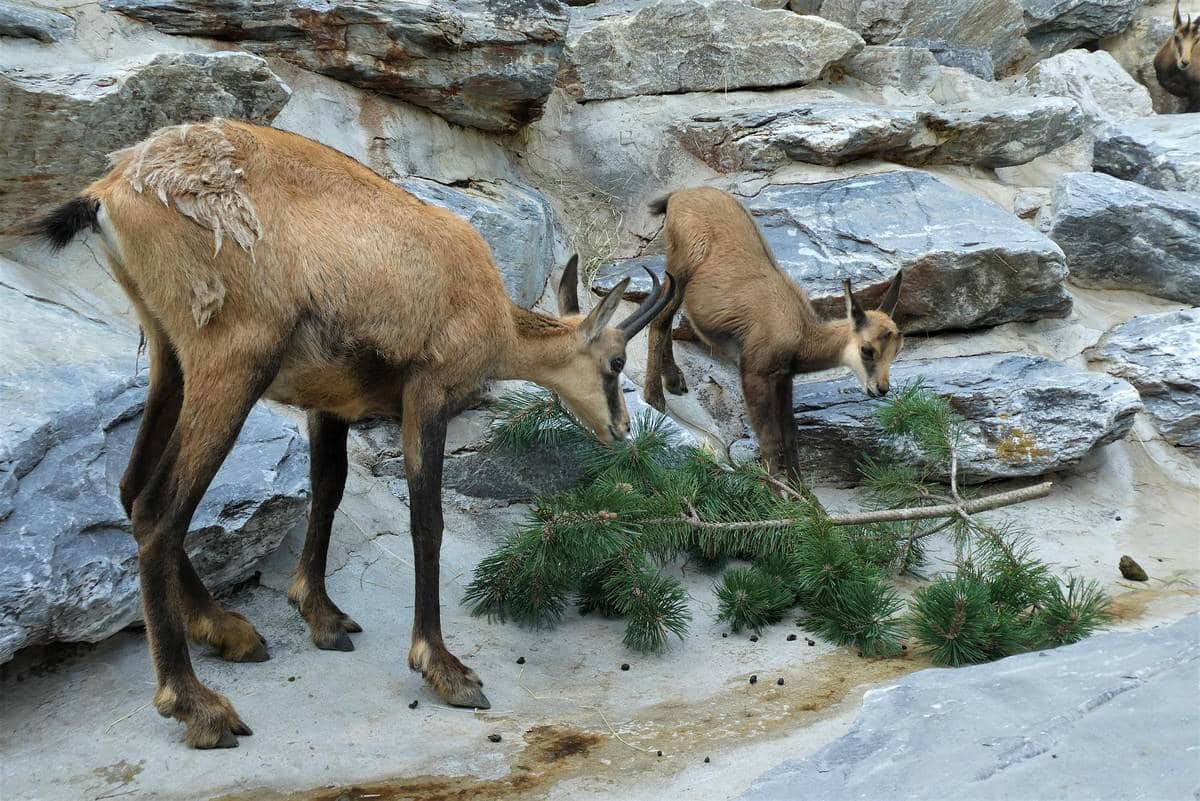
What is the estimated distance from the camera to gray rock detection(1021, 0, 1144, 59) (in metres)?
13.7

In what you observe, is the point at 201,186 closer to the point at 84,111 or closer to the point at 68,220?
the point at 68,220

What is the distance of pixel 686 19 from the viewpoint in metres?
9.98

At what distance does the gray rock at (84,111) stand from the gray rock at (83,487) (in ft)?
2.64

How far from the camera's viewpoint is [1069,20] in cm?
1390

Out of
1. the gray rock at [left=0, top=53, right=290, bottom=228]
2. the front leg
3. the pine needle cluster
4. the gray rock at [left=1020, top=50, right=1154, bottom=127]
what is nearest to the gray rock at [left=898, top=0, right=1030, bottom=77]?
the gray rock at [left=1020, top=50, right=1154, bottom=127]

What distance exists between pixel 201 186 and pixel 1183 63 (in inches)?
525

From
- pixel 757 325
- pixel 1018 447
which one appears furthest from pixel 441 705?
pixel 1018 447

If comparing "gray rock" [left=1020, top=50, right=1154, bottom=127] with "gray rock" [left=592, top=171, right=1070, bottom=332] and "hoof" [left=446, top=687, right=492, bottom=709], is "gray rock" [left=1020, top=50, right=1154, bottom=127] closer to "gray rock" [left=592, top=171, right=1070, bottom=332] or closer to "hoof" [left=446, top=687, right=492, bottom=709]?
"gray rock" [left=592, top=171, right=1070, bottom=332]

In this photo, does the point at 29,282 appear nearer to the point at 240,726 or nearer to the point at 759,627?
the point at 240,726

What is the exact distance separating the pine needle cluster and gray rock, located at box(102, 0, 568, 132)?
2758mm

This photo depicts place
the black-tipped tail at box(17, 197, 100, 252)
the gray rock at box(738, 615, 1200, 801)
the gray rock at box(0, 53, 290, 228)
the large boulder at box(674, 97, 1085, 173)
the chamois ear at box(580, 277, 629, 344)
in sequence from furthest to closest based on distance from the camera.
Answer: the large boulder at box(674, 97, 1085, 173) → the chamois ear at box(580, 277, 629, 344) → the gray rock at box(0, 53, 290, 228) → the black-tipped tail at box(17, 197, 100, 252) → the gray rock at box(738, 615, 1200, 801)

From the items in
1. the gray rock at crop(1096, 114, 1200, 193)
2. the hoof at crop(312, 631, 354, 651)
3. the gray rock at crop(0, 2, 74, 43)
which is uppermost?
the gray rock at crop(0, 2, 74, 43)

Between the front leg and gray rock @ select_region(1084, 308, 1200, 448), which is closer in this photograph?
the front leg

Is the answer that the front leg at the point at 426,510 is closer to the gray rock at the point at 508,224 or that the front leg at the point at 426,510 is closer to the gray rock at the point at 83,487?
the gray rock at the point at 83,487
